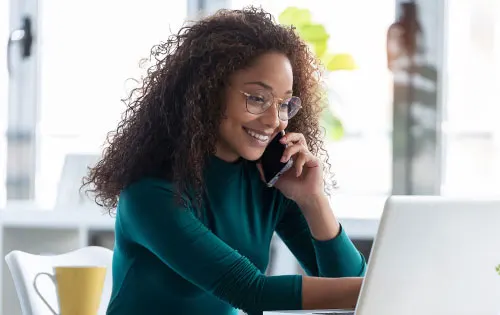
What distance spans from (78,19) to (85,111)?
0.44 metres

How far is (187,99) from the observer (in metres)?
1.68

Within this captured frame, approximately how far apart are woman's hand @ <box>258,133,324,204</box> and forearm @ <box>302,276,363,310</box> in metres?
0.33

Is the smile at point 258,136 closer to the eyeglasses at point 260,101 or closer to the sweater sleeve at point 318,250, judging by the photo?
the eyeglasses at point 260,101

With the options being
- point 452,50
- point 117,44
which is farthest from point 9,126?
point 452,50

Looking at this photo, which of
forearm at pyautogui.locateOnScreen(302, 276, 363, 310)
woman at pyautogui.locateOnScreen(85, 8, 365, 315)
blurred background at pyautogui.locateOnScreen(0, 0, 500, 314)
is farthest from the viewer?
blurred background at pyautogui.locateOnScreen(0, 0, 500, 314)

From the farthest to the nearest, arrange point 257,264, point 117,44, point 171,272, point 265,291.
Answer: point 117,44, point 257,264, point 171,272, point 265,291

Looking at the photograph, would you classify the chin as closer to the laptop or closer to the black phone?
the black phone

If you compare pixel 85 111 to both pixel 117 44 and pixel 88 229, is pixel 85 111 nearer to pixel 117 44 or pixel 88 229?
pixel 117 44

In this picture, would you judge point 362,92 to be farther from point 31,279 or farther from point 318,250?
point 31,279

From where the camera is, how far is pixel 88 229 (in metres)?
3.56

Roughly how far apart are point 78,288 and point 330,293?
41cm

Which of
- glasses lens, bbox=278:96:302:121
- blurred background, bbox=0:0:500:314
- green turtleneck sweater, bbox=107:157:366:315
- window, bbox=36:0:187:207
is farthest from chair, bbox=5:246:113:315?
window, bbox=36:0:187:207

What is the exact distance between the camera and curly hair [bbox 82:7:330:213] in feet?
5.42

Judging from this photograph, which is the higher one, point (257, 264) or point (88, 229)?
point (257, 264)
